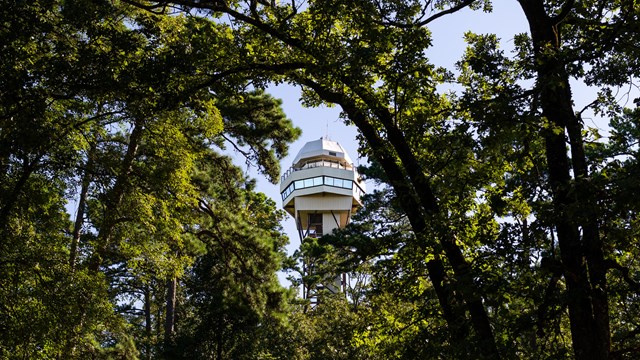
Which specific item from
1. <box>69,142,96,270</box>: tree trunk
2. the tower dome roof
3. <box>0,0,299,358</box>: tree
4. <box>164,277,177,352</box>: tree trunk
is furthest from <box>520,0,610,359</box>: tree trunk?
the tower dome roof

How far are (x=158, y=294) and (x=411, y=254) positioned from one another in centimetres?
2372

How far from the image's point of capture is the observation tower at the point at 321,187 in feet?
128

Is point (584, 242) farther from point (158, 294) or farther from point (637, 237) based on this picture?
point (158, 294)

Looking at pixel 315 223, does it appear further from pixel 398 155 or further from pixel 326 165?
pixel 398 155

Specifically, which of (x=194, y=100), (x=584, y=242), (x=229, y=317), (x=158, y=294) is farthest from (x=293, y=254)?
(x=584, y=242)

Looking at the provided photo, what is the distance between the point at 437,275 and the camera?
7344mm

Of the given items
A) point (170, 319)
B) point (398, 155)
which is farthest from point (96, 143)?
point (170, 319)

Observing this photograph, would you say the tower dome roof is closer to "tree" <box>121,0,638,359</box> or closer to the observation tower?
the observation tower

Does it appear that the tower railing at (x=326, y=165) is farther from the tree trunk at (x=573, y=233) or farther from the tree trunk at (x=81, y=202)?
the tree trunk at (x=573, y=233)

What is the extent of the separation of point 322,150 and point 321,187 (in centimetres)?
233

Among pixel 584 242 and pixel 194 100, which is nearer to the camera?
pixel 584 242

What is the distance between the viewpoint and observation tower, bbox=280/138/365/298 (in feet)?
128

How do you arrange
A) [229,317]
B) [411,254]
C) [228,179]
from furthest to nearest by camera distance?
[229,317] → [228,179] → [411,254]

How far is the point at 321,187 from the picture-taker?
3869 centimetres
